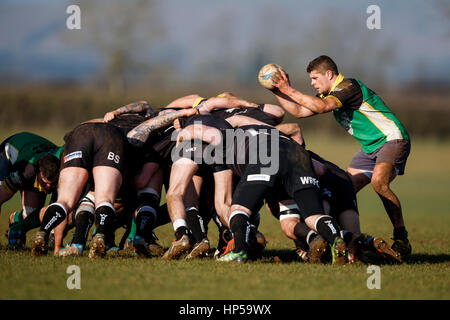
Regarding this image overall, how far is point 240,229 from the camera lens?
22.6ft

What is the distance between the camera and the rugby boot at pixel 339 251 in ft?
22.1

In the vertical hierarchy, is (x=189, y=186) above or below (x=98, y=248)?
above

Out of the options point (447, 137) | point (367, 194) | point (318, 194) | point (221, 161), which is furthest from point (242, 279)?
point (447, 137)

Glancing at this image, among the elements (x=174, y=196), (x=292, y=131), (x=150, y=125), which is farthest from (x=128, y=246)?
(x=292, y=131)

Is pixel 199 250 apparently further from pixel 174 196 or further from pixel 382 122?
pixel 382 122

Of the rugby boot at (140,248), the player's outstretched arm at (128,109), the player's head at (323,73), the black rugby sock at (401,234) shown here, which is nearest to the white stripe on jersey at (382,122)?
the player's head at (323,73)

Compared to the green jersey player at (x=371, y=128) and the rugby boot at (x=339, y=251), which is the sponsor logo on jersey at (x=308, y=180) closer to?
the rugby boot at (x=339, y=251)

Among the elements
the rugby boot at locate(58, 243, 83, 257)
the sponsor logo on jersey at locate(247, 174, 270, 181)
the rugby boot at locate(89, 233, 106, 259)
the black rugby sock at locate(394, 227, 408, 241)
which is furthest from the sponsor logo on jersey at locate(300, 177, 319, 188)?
the rugby boot at locate(58, 243, 83, 257)

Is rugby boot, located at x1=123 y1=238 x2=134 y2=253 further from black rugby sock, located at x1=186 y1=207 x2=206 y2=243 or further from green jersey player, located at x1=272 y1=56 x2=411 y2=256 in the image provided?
green jersey player, located at x1=272 y1=56 x2=411 y2=256

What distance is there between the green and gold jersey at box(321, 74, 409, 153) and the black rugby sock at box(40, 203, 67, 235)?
12.9 feet

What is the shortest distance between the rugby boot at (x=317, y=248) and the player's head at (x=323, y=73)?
282cm

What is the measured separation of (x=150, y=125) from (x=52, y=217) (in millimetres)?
1880

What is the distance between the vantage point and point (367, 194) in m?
22.3

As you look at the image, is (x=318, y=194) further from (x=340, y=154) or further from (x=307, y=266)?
(x=340, y=154)
